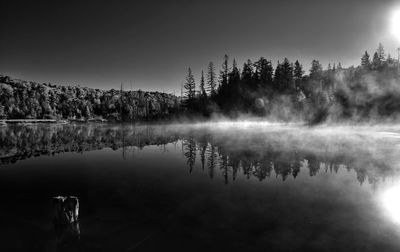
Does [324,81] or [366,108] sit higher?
[324,81]

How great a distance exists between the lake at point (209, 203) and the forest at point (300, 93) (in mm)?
46393

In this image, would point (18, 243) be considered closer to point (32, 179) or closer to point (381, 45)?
point (32, 179)

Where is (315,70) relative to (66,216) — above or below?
above

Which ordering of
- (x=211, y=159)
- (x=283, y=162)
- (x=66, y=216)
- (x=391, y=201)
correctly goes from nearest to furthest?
1. (x=66, y=216)
2. (x=391, y=201)
3. (x=283, y=162)
4. (x=211, y=159)

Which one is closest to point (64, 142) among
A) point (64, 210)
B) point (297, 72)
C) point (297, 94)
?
point (64, 210)

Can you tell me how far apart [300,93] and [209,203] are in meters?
68.4

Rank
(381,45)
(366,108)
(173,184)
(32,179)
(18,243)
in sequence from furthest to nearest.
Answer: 1. (381,45)
2. (366,108)
3. (32,179)
4. (173,184)
5. (18,243)

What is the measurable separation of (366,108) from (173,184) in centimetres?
6596

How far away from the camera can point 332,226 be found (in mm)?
9305

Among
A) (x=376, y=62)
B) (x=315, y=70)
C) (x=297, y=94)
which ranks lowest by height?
(x=297, y=94)

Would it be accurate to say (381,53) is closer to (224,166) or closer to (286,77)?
(286,77)

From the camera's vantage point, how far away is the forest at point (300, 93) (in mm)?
63844

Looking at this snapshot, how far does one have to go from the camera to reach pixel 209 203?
37.9 feet

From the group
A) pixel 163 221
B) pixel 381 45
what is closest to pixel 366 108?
pixel 381 45
